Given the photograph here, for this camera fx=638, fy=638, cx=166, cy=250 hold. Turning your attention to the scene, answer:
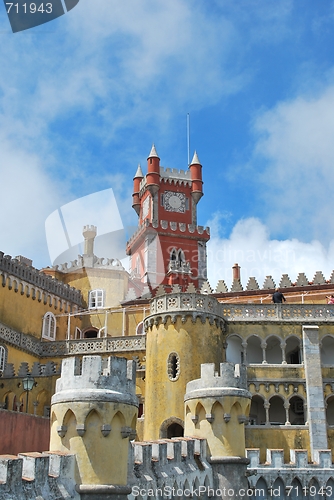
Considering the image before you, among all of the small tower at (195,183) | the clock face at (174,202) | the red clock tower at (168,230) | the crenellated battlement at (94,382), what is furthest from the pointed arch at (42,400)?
the small tower at (195,183)

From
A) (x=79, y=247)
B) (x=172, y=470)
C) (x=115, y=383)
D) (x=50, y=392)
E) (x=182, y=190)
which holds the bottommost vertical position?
(x=172, y=470)

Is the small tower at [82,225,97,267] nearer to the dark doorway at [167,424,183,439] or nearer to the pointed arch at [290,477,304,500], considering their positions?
the dark doorway at [167,424,183,439]

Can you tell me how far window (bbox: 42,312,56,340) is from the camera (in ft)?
150

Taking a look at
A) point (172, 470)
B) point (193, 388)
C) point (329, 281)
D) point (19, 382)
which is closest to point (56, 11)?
point (193, 388)

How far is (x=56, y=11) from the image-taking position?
20.7 m

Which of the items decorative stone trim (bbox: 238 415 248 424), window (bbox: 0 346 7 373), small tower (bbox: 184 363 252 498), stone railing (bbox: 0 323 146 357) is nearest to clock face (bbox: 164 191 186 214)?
stone railing (bbox: 0 323 146 357)

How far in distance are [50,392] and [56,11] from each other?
23614 millimetres

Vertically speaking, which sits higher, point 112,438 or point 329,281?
point 329,281

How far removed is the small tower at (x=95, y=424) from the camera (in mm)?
12859

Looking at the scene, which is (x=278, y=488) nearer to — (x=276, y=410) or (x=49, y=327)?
(x=276, y=410)

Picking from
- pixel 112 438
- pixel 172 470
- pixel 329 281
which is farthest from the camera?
pixel 329 281

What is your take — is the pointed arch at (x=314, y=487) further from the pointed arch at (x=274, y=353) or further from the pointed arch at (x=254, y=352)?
the pointed arch at (x=274, y=353)

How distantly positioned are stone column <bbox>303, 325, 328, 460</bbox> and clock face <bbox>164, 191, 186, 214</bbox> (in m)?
34.1

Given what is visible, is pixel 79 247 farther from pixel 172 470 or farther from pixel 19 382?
pixel 172 470
